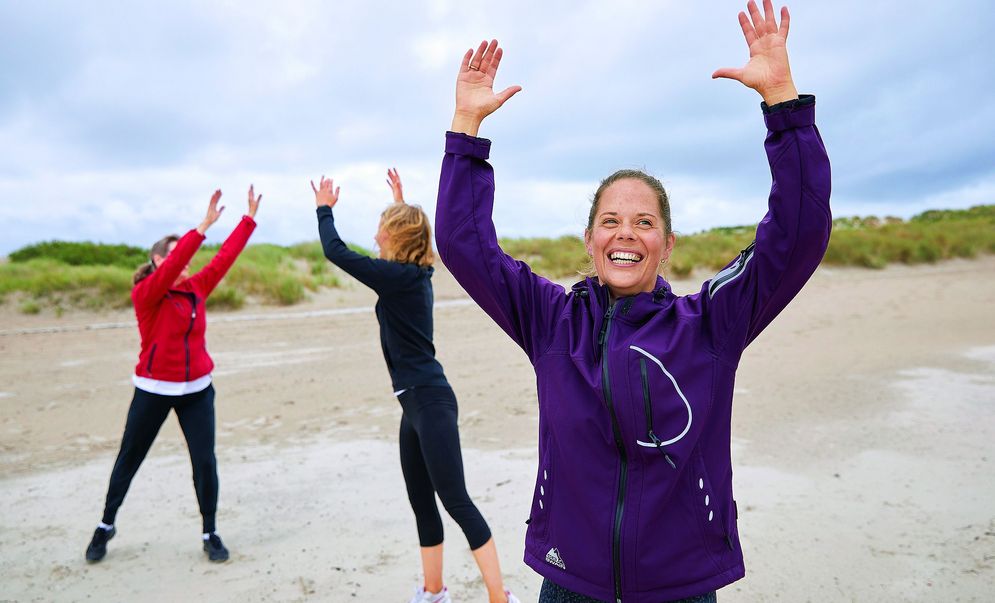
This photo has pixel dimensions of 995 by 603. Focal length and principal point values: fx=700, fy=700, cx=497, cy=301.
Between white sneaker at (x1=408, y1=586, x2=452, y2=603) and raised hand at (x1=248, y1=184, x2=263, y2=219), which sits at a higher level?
raised hand at (x1=248, y1=184, x2=263, y2=219)

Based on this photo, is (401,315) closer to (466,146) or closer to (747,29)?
(466,146)

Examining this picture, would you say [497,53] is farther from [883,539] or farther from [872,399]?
[872,399]

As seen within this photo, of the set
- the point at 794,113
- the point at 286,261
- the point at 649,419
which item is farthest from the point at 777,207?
the point at 286,261

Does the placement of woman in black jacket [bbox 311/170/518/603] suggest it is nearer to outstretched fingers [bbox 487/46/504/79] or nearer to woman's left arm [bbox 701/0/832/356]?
outstretched fingers [bbox 487/46/504/79]

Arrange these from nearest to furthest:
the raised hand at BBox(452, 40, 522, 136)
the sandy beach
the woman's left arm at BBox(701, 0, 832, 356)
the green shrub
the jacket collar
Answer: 1. the woman's left arm at BBox(701, 0, 832, 356)
2. the jacket collar
3. the raised hand at BBox(452, 40, 522, 136)
4. the sandy beach
5. the green shrub

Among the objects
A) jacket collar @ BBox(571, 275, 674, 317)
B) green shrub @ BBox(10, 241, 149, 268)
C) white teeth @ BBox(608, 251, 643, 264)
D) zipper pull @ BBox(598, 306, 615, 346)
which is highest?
green shrub @ BBox(10, 241, 149, 268)

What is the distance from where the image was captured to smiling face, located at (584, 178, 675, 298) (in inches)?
78.7

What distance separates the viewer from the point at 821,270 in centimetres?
2273

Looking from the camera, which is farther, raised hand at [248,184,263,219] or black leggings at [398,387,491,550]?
raised hand at [248,184,263,219]

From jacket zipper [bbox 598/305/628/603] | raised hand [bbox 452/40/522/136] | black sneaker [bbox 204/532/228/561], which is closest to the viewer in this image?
jacket zipper [bbox 598/305/628/603]

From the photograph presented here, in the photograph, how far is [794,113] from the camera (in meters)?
1.70

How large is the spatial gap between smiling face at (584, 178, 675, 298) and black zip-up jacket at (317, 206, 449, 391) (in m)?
1.67

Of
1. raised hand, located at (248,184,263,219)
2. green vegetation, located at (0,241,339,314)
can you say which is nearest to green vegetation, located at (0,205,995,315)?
green vegetation, located at (0,241,339,314)

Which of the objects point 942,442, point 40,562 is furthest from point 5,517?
point 942,442
